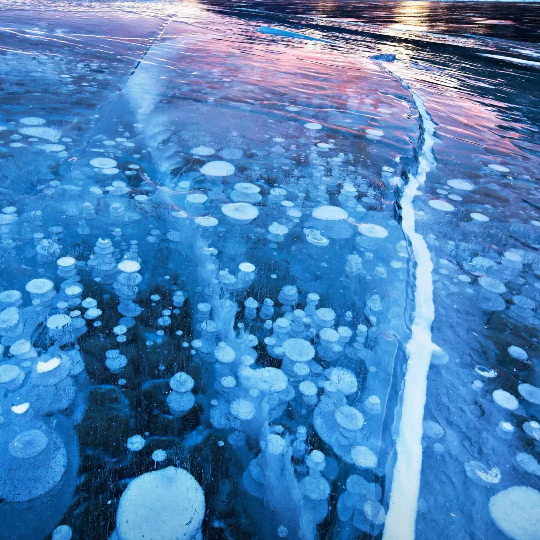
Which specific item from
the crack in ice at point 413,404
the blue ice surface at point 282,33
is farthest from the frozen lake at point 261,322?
the blue ice surface at point 282,33

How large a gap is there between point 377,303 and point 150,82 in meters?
3.77

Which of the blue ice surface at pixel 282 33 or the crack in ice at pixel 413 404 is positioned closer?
the crack in ice at pixel 413 404

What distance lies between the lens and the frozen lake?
1.11 metres

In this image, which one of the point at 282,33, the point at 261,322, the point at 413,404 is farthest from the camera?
the point at 282,33

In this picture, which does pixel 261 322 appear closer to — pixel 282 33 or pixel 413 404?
pixel 413 404

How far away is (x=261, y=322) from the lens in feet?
5.43

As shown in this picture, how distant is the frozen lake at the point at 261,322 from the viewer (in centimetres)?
111

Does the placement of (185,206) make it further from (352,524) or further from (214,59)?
(214,59)

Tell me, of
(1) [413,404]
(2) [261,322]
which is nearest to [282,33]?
(2) [261,322]

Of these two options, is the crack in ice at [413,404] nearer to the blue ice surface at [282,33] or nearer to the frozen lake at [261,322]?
the frozen lake at [261,322]

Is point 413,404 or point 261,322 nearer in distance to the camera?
point 413,404

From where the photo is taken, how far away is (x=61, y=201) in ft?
7.38

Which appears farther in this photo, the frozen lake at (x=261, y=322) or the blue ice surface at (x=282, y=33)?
the blue ice surface at (x=282, y=33)

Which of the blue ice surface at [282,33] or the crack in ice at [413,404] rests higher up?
the crack in ice at [413,404]
